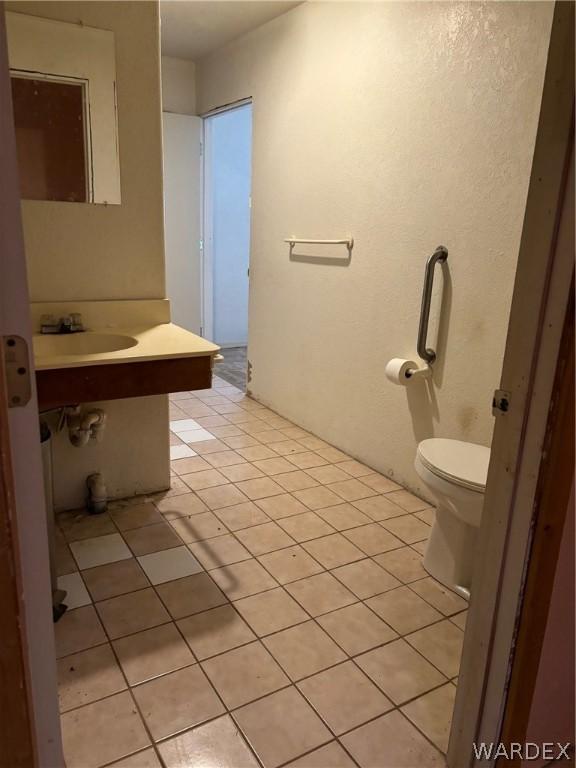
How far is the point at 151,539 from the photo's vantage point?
84.9 inches

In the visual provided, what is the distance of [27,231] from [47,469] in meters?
0.93

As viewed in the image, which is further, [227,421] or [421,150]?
[227,421]

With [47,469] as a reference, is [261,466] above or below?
below

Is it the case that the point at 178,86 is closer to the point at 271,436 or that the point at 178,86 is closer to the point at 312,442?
the point at 271,436

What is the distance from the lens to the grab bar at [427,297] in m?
2.25

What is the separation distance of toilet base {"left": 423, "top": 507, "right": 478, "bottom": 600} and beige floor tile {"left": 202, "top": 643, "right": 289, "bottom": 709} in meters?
0.74

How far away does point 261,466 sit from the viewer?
2.89 m

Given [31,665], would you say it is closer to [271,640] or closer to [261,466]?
[271,640]

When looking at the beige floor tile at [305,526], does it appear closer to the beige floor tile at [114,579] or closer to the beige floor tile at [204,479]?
the beige floor tile at [204,479]

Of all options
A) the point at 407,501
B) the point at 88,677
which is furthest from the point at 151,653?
the point at 407,501

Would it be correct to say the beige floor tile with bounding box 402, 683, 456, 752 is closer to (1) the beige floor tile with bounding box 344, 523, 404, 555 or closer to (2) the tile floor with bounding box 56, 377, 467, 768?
(2) the tile floor with bounding box 56, 377, 467, 768

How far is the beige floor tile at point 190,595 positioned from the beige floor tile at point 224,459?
970 millimetres

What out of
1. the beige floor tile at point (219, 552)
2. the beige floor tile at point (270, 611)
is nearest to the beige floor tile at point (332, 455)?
the beige floor tile at point (219, 552)

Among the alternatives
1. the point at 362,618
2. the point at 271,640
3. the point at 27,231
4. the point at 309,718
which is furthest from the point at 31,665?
the point at 27,231
